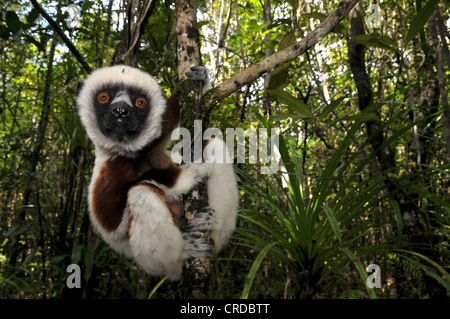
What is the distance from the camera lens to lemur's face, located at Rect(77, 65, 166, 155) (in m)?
1.74

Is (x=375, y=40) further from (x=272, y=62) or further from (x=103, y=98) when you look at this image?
(x=103, y=98)

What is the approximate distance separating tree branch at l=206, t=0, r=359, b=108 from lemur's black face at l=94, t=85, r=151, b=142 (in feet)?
1.44

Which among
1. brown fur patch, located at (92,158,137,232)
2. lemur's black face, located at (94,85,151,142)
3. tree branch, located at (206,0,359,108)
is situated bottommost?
brown fur patch, located at (92,158,137,232)

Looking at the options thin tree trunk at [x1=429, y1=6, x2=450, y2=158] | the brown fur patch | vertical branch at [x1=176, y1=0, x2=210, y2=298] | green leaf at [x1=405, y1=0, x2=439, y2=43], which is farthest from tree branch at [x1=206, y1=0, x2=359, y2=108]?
thin tree trunk at [x1=429, y1=6, x2=450, y2=158]

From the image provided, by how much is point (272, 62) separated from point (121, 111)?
921mm

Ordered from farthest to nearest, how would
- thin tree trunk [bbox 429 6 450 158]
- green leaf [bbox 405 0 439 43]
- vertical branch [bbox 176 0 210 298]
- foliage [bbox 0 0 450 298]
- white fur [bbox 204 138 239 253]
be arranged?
1. thin tree trunk [bbox 429 6 450 158]
2. foliage [bbox 0 0 450 298]
3. white fur [bbox 204 138 239 253]
4. vertical branch [bbox 176 0 210 298]
5. green leaf [bbox 405 0 439 43]

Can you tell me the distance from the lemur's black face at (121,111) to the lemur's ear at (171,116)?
5.7 inches

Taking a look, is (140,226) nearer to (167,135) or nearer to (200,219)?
(200,219)

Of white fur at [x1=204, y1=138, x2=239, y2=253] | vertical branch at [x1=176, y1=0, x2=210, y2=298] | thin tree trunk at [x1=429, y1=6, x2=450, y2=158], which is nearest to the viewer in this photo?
vertical branch at [x1=176, y1=0, x2=210, y2=298]

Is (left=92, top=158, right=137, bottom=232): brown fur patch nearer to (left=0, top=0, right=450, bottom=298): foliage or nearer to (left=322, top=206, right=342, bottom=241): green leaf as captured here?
(left=0, top=0, right=450, bottom=298): foliage

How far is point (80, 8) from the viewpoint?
129 inches

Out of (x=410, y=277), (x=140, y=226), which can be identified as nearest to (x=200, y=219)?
(x=140, y=226)

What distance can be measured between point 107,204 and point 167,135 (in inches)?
23.4

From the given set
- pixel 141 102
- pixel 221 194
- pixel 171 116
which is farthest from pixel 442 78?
pixel 141 102
